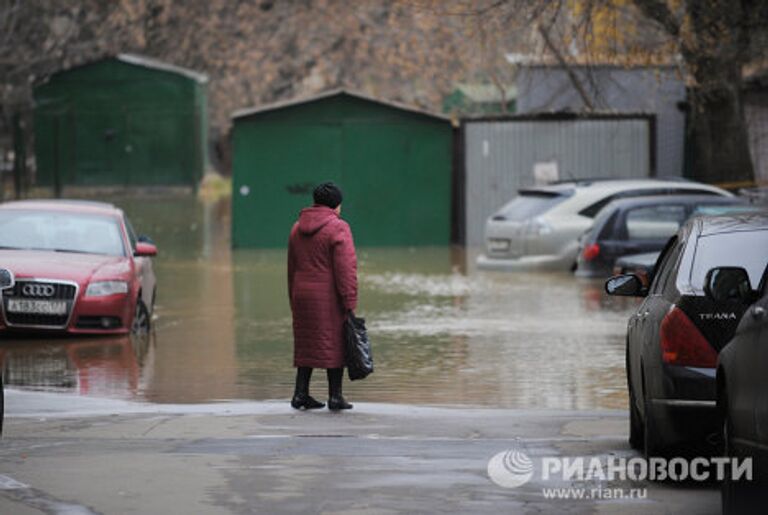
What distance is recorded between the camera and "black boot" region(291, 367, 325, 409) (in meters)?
14.1

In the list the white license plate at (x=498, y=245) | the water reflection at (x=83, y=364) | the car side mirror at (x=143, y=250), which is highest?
the car side mirror at (x=143, y=250)

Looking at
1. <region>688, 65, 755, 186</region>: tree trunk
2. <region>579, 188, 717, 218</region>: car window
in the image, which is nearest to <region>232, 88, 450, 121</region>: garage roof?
<region>688, 65, 755, 186</region>: tree trunk

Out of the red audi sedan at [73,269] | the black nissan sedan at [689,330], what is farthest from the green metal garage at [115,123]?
the black nissan sedan at [689,330]

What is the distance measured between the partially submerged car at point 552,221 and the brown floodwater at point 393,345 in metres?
0.32

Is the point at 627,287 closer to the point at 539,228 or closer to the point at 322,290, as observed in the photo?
the point at 322,290

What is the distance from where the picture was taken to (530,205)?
3019 centimetres

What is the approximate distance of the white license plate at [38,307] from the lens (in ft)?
64.0

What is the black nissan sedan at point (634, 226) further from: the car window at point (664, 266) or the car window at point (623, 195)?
the car window at point (664, 266)

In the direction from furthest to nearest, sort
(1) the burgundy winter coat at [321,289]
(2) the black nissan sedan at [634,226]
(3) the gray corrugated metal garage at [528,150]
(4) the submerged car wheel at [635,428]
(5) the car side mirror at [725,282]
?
(3) the gray corrugated metal garage at [528,150] → (2) the black nissan sedan at [634,226] → (1) the burgundy winter coat at [321,289] → (4) the submerged car wheel at [635,428] → (5) the car side mirror at [725,282]

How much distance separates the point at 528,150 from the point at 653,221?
8808 millimetres

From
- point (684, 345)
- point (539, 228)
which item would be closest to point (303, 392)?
point (684, 345)

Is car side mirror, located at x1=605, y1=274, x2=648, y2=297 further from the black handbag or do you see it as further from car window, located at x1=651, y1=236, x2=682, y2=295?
the black handbag

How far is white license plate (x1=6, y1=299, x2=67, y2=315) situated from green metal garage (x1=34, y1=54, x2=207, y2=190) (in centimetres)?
2989

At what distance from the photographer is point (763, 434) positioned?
8.12m
